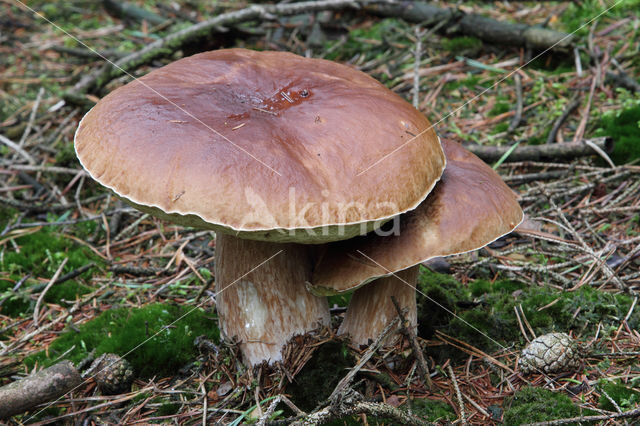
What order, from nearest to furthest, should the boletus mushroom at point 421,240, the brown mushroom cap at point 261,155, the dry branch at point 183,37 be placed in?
the brown mushroom cap at point 261,155, the boletus mushroom at point 421,240, the dry branch at point 183,37

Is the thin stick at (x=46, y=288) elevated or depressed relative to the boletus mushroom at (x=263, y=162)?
depressed

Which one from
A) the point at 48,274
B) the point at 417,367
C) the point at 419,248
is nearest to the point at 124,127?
the point at 419,248

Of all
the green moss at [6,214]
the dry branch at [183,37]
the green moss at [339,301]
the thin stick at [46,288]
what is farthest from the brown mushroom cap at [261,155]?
the dry branch at [183,37]

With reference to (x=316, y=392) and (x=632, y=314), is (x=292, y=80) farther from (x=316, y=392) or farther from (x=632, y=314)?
(x=632, y=314)

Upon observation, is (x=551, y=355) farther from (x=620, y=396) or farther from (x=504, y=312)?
(x=504, y=312)

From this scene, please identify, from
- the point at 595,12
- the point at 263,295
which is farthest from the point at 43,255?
the point at 595,12

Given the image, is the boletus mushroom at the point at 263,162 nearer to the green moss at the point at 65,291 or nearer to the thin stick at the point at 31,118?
the green moss at the point at 65,291
